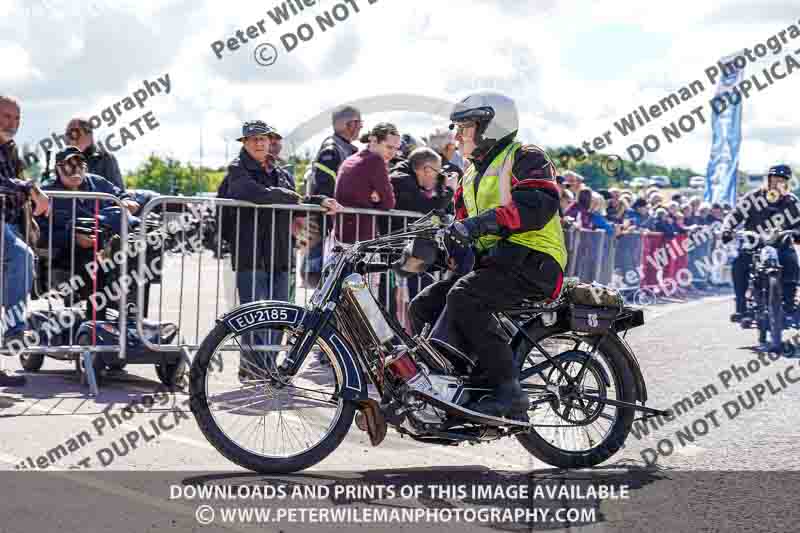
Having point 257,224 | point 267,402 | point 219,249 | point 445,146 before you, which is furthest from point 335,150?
point 267,402

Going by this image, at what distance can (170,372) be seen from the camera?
852 centimetres

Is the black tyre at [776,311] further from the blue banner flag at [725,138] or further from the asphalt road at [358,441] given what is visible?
the blue banner flag at [725,138]

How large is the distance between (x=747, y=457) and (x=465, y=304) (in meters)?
1.93

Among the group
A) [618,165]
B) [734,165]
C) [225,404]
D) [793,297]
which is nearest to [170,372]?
[225,404]

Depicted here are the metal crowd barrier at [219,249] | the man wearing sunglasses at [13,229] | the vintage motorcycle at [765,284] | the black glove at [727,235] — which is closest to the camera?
the man wearing sunglasses at [13,229]

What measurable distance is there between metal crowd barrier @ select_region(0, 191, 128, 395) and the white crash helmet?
3151 millimetres

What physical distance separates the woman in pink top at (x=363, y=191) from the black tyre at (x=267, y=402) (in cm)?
343

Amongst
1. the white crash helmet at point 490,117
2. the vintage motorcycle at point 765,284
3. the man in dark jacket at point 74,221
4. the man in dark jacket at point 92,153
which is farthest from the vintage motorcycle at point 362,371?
the vintage motorcycle at point 765,284

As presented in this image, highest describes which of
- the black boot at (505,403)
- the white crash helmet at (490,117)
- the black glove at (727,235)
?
the white crash helmet at (490,117)

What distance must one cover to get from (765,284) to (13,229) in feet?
28.3

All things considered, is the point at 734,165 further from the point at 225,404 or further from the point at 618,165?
the point at 225,404

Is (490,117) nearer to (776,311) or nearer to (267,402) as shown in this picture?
(267,402)

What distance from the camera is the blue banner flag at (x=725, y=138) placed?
992 inches

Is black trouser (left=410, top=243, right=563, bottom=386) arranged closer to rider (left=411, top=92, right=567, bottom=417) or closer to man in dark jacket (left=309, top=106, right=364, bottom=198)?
rider (left=411, top=92, right=567, bottom=417)
